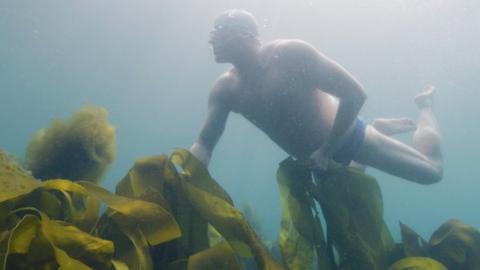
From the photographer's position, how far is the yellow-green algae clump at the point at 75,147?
2416 millimetres

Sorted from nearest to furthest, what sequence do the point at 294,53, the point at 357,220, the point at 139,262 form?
the point at 139,262
the point at 357,220
the point at 294,53

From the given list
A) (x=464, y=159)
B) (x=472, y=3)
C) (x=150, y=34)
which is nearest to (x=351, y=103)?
(x=472, y=3)

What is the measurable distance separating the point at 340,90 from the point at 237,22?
1.36 meters

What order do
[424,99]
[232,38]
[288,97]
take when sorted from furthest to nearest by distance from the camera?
[424,99] < [232,38] < [288,97]

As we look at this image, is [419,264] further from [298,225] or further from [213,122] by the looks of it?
[213,122]

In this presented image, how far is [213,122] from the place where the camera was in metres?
4.73

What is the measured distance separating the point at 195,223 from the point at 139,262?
0.44m

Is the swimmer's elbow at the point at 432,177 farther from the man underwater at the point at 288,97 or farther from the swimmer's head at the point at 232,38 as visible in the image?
the swimmer's head at the point at 232,38

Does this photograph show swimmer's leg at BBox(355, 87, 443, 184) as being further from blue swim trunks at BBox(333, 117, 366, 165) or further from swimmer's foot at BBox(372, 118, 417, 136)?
swimmer's foot at BBox(372, 118, 417, 136)

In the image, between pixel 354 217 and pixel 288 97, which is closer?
pixel 354 217

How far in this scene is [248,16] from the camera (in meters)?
4.70

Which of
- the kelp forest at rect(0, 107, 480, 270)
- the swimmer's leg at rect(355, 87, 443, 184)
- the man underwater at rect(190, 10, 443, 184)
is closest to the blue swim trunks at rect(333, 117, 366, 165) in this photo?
the man underwater at rect(190, 10, 443, 184)

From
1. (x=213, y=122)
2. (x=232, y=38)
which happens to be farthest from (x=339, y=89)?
(x=213, y=122)

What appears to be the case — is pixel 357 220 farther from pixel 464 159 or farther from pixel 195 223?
pixel 464 159
